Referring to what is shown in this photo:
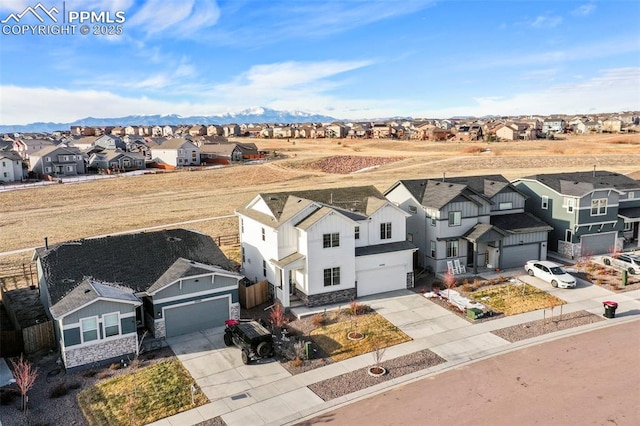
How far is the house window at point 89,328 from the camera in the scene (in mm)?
23109

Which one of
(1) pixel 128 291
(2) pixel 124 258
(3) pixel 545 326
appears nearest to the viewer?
(1) pixel 128 291

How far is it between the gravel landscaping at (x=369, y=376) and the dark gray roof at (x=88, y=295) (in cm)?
1034

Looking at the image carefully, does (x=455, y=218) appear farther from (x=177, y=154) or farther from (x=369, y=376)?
(x=177, y=154)

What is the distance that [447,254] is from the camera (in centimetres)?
3644

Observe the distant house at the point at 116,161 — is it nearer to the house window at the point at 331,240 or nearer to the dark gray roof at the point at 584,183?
the house window at the point at 331,240

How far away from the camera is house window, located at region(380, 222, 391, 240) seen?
33.5m

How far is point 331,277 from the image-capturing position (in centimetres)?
3088

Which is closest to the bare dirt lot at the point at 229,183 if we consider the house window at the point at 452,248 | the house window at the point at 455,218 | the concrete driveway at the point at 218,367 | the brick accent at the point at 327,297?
the brick accent at the point at 327,297

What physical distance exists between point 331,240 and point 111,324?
524 inches

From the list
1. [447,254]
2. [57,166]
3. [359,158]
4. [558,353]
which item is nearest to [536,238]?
[447,254]

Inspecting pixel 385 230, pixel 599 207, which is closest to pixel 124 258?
pixel 385 230

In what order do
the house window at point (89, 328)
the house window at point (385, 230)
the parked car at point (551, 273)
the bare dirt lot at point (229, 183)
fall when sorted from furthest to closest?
the bare dirt lot at point (229, 183), the house window at point (385, 230), the parked car at point (551, 273), the house window at point (89, 328)

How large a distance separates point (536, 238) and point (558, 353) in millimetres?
16375

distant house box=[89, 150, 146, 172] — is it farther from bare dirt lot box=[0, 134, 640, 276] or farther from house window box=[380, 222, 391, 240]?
house window box=[380, 222, 391, 240]
